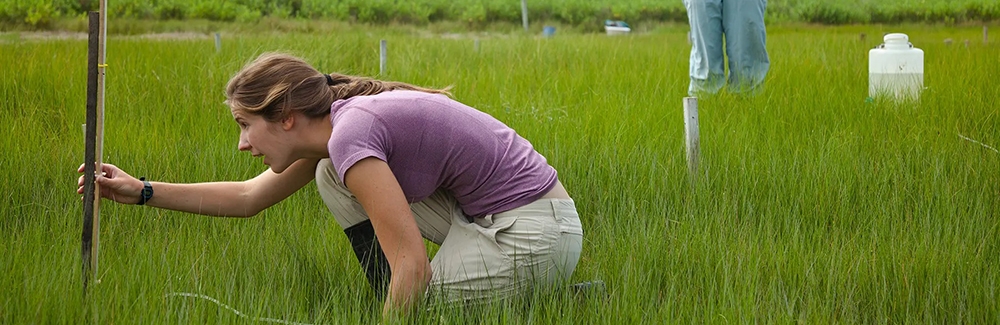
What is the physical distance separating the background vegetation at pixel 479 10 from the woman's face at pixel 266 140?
13.9m

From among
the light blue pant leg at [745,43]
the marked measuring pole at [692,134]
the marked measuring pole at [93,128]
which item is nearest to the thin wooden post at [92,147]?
the marked measuring pole at [93,128]

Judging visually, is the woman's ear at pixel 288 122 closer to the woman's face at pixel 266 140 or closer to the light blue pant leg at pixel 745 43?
the woman's face at pixel 266 140

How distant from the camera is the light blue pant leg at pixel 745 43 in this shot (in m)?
5.33

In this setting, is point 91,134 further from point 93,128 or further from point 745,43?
point 745,43

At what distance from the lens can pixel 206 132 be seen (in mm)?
4387

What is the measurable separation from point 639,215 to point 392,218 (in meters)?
1.32

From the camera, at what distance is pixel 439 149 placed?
2.15 m

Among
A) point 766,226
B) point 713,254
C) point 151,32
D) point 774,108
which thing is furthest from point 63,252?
point 151,32

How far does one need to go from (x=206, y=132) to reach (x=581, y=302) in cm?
260

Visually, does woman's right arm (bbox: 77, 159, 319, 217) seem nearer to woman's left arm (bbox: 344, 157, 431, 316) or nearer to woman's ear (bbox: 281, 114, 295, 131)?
woman's ear (bbox: 281, 114, 295, 131)

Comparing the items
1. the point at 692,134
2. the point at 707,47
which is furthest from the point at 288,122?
the point at 707,47

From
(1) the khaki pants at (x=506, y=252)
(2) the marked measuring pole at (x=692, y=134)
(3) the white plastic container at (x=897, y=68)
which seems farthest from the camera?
(3) the white plastic container at (x=897, y=68)

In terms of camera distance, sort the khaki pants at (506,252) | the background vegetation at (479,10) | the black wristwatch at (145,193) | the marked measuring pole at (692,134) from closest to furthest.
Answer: the khaki pants at (506,252), the black wristwatch at (145,193), the marked measuring pole at (692,134), the background vegetation at (479,10)

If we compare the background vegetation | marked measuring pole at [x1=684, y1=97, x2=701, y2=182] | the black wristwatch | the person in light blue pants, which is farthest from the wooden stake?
the background vegetation
